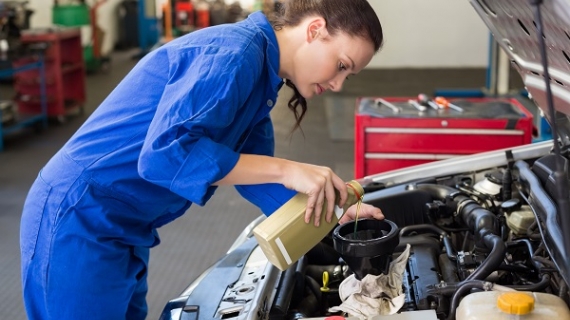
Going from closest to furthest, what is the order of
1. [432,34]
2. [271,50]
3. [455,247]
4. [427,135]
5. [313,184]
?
[313,184]
[271,50]
[455,247]
[427,135]
[432,34]

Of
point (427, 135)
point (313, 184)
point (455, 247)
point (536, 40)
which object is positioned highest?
point (536, 40)

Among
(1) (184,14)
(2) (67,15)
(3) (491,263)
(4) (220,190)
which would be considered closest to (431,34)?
(1) (184,14)

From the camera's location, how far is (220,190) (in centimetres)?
450

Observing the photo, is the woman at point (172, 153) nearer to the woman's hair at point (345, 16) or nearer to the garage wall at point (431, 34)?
the woman's hair at point (345, 16)

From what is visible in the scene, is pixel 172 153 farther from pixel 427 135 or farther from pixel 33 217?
A: pixel 427 135

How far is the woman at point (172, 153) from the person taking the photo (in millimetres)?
1282

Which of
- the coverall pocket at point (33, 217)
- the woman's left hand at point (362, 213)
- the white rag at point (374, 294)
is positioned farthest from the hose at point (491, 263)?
the coverall pocket at point (33, 217)

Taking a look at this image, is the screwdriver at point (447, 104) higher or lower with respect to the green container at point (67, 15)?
higher

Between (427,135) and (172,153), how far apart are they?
86.6 inches

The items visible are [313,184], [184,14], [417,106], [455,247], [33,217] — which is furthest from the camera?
[184,14]

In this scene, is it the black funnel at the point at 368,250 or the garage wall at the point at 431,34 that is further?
the garage wall at the point at 431,34

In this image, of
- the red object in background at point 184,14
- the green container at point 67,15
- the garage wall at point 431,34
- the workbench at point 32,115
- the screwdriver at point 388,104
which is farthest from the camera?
the red object in background at point 184,14

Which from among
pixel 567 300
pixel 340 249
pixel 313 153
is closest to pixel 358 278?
pixel 340 249

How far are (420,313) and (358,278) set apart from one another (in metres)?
0.21
